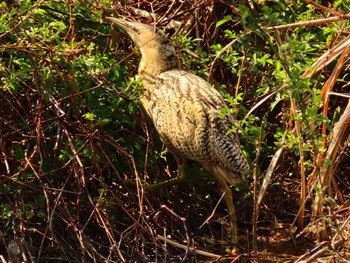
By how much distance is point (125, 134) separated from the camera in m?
5.10

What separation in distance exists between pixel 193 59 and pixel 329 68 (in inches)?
31.6

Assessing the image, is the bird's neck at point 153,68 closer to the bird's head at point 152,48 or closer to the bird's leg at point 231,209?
the bird's head at point 152,48

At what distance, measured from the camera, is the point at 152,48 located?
5125 mm

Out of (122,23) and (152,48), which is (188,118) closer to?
(152,48)

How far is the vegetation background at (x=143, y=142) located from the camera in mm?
4391

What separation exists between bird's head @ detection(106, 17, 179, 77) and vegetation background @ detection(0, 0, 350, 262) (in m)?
0.10

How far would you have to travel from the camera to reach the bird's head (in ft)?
16.7

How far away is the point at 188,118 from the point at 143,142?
455mm

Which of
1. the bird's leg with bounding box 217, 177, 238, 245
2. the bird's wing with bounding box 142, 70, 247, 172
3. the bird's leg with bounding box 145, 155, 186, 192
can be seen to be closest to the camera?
the bird's wing with bounding box 142, 70, 247, 172

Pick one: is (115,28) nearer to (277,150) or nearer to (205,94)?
(205,94)

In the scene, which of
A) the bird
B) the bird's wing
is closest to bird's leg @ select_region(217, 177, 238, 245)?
the bird

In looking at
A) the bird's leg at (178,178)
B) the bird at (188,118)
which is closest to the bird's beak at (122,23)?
the bird at (188,118)

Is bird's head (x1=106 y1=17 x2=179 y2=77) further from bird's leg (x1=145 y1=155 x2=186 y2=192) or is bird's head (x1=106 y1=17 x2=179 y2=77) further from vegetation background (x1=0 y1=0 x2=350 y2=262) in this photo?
bird's leg (x1=145 y1=155 x2=186 y2=192)

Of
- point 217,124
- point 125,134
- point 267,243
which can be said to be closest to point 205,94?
point 217,124
